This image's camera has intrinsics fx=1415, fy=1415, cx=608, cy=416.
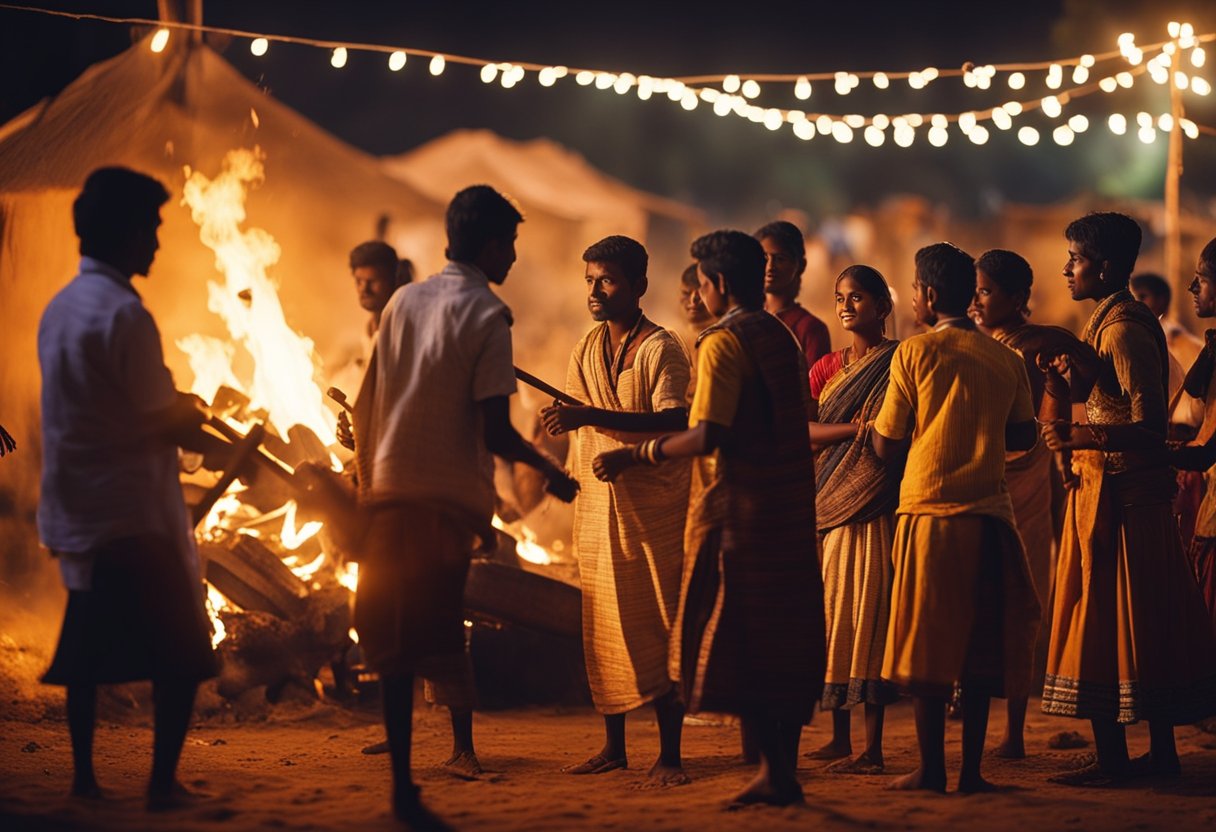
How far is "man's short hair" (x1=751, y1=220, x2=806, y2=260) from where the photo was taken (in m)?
7.74

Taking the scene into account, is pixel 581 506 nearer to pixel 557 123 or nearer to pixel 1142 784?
pixel 1142 784

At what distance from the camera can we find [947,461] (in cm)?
591

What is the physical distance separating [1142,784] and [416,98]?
1003 centimetres

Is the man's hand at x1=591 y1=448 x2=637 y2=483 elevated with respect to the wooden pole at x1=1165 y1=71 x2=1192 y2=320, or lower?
lower

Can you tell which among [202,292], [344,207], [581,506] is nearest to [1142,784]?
[581,506]

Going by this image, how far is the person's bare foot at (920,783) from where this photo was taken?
5.98 metres

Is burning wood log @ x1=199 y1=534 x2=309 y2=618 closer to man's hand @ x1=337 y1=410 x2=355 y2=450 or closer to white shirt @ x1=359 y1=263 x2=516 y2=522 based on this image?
man's hand @ x1=337 y1=410 x2=355 y2=450

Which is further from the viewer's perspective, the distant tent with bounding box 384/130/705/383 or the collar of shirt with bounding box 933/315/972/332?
the distant tent with bounding box 384/130/705/383

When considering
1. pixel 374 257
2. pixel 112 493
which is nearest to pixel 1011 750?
pixel 374 257

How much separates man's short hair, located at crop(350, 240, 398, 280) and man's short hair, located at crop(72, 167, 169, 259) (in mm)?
3203

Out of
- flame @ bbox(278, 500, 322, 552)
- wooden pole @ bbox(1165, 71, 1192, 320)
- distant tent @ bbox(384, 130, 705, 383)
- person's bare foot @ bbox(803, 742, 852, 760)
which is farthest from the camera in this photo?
distant tent @ bbox(384, 130, 705, 383)

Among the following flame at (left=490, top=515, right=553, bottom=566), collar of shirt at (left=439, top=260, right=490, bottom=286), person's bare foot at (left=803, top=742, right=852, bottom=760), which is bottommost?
person's bare foot at (left=803, top=742, right=852, bottom=760)

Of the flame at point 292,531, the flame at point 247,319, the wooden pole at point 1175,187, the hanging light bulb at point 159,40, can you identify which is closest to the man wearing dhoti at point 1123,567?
the flame at point 292,531

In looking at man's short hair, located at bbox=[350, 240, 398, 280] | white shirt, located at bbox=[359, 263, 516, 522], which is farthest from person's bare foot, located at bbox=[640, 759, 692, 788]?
man's short hair, located at bbox=[350, 240, 398, 280]
